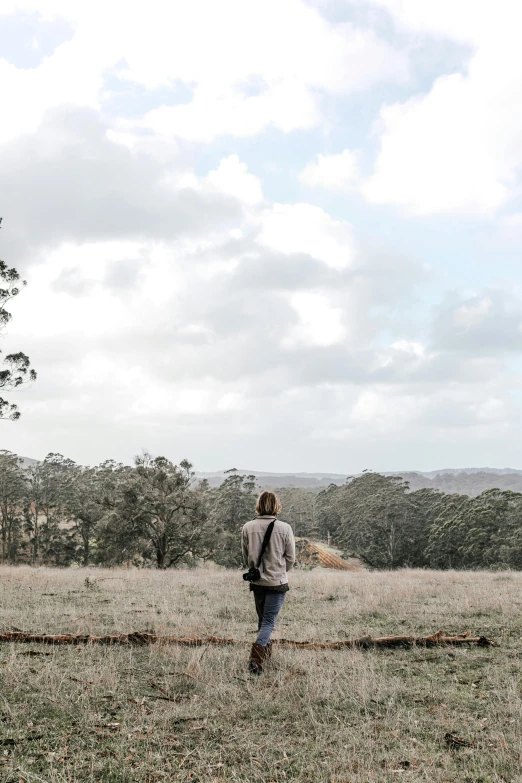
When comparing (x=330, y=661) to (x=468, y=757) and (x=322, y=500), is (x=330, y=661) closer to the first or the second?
(x=468, y=757)

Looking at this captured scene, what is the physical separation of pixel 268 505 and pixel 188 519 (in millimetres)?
27319

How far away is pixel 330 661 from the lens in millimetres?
6309

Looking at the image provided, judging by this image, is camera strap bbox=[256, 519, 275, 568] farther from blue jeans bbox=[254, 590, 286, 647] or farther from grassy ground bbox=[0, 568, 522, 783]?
grassy ground bbox=[0, 568, 522, 783]

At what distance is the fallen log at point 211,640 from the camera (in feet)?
23.1

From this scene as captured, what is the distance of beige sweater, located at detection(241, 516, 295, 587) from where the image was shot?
6074 mm

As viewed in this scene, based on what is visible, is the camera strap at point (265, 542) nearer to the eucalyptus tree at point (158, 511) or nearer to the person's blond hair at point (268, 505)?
the person's blond hair at point (268, 505)

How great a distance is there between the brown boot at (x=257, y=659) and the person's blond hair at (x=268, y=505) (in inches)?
57.9

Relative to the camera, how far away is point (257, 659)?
5957 millimetres

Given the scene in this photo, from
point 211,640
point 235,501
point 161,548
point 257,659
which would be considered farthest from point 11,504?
point 257,659

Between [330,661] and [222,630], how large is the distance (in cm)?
253

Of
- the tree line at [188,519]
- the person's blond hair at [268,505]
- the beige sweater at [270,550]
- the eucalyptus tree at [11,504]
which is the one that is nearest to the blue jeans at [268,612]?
the beige sweater at [270,550]

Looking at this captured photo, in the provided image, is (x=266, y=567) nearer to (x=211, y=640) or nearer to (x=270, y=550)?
(x=270, y=550)

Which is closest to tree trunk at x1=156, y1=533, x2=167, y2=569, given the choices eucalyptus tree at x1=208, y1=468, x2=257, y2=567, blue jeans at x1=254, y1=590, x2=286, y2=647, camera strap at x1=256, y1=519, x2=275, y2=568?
eucalyptus tree at x1=208, y1=468, x2=257, y2=567

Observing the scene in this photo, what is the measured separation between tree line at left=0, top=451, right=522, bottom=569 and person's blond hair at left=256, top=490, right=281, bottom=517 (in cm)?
Answer: 2600
